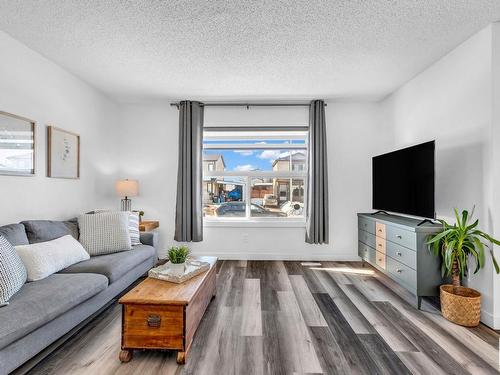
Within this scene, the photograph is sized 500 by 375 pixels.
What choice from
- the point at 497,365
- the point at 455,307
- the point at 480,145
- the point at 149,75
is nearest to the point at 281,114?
the point at 149,75

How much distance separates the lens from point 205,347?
1893 mm

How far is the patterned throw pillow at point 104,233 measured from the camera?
109 inches

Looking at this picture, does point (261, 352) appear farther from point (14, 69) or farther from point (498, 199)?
point (14, 69)

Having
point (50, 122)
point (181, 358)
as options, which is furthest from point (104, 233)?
point (181, 358)

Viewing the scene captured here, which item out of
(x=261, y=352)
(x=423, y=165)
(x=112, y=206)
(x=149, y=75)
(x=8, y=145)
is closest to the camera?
(x=261, y=352)

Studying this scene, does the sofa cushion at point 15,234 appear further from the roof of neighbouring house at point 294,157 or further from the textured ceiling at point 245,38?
the roof of neighbouring house at point 294,157

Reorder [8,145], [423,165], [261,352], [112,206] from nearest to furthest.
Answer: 1. [261,352]
2. [8,145]
3. [423,165]
4. [112,206]

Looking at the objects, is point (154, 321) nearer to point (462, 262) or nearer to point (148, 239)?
point (148, 239)

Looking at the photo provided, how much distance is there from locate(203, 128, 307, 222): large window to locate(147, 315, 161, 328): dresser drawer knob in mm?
2604

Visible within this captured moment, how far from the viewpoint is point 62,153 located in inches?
121

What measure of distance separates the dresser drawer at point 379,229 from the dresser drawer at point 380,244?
0.05 meters

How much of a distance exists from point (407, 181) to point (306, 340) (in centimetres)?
203

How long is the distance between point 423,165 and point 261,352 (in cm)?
231

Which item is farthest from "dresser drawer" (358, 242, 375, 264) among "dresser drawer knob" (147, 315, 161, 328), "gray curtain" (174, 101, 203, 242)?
"dresser drawer knob" (147, 315, 161, 328)
